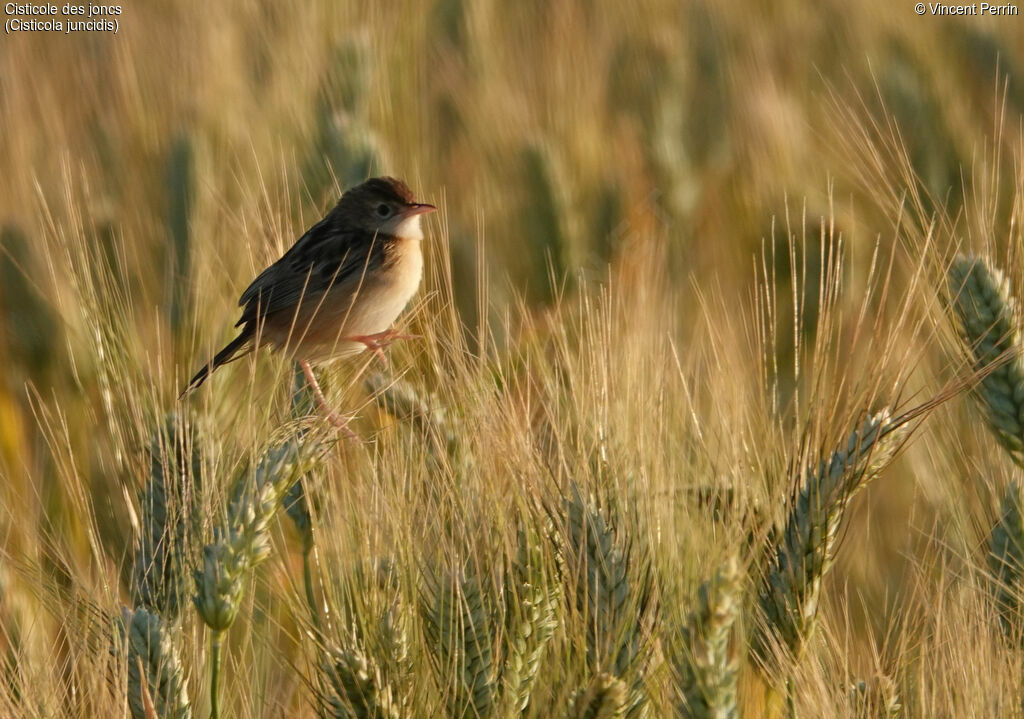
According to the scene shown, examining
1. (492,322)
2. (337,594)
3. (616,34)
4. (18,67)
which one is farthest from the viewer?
(616,34)

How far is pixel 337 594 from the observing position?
2.29m


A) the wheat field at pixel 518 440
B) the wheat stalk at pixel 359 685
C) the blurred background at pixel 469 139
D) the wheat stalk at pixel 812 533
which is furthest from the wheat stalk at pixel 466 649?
the blurred background at pixel 469 139

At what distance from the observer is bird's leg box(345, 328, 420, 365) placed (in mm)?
2987

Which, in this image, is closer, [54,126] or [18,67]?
[54,126]

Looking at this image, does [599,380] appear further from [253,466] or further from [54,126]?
[54,126]

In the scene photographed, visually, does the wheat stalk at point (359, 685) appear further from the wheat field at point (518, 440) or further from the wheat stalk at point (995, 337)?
the wheat stalk at point (995, 337)

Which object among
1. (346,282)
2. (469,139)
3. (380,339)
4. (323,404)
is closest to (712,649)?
(323,404)

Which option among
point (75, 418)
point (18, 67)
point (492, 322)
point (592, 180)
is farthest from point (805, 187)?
point (18, 67)

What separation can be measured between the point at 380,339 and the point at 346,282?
58 cm

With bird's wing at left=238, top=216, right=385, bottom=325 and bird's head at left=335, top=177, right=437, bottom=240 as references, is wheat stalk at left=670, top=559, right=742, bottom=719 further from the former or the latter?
bird's head at left=335, top=177, right=437, bottom=240

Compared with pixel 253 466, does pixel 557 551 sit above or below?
below

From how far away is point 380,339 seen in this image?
10.3 ft

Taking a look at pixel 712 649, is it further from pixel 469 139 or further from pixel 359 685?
pixel 469 139

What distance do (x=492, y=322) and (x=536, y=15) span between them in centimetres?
413
